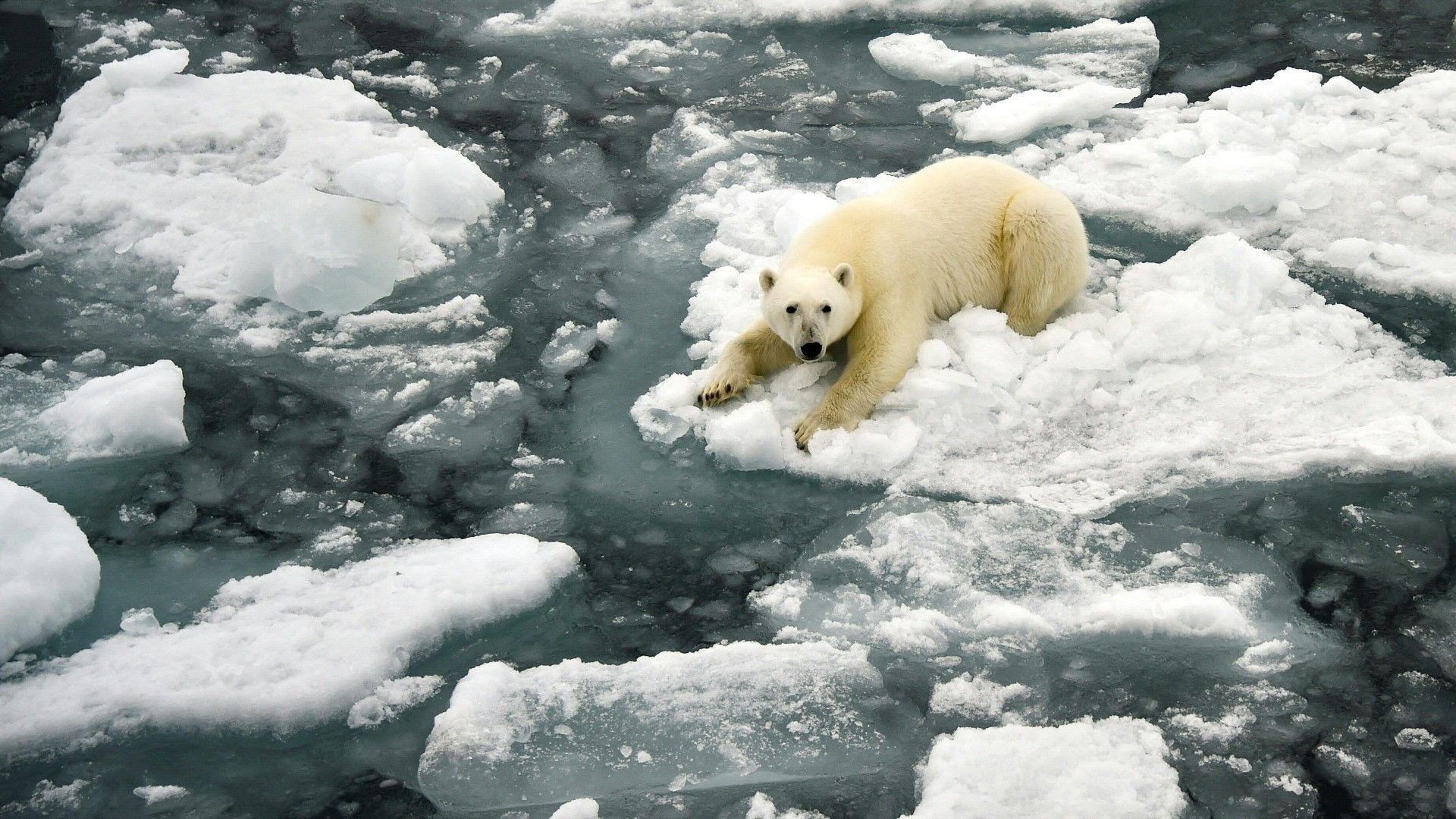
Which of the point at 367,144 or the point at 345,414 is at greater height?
the point at 367,144

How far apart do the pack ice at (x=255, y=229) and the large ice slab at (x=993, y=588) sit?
1857 millimetres

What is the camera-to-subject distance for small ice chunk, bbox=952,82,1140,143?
236 inches

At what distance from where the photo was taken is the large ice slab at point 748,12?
7.34 m

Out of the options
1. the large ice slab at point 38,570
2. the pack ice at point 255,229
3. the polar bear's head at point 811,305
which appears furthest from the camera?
the pack ice at point 255,229

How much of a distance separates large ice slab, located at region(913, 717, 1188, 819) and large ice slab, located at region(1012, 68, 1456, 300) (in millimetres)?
2746

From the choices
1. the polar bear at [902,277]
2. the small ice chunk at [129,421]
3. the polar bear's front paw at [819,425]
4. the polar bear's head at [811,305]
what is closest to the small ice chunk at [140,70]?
the small ice chunk at [129,421]

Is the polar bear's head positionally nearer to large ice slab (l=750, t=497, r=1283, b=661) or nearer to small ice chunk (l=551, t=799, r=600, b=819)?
large ice slab (l=750, t=497, r=1283, b=661)

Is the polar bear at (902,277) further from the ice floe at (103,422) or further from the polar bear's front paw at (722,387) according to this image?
the ice floe at (103,422)

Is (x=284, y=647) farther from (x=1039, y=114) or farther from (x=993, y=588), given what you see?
(x=1039, y=114)

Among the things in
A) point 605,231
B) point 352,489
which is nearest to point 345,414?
point 352,489

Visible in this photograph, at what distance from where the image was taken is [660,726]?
310 centimetres

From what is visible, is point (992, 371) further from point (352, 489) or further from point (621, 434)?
point (352, 489)

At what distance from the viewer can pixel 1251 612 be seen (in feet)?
10.9

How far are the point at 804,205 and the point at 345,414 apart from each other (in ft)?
7.32
